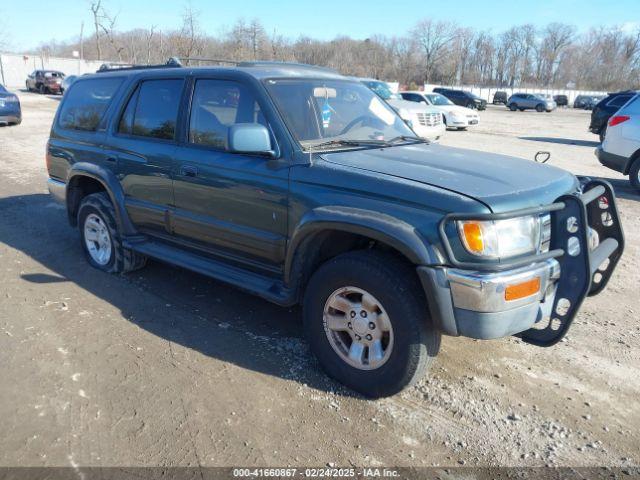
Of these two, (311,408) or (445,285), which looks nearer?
(445,285)

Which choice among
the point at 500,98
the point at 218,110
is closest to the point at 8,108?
the point at 218,110

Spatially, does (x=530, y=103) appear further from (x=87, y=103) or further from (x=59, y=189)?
(x=59, y=189)

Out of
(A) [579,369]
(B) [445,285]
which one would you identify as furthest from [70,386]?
(A) [579,369]

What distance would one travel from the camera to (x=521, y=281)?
2729 mm

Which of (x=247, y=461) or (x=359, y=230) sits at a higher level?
(x=359, y=230)

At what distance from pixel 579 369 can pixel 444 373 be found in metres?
0.93

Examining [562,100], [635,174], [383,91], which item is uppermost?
[562,100]

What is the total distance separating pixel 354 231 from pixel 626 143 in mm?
8358

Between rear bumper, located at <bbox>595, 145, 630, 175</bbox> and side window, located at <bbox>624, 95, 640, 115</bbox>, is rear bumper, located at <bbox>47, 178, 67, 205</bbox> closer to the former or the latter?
rear bumper, located at <bbox>595, 145, 630, 175</bbox>

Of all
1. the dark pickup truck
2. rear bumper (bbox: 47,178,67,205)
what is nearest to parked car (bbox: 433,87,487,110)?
rear bumper (bbox: 47,178,67,205)

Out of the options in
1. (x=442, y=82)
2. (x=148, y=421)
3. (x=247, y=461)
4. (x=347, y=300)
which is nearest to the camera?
(x=247, y=461)

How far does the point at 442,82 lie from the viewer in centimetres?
9169

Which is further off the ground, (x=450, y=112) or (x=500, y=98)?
(x=500, y=98)

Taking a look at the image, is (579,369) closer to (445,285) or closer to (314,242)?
(445,285)
